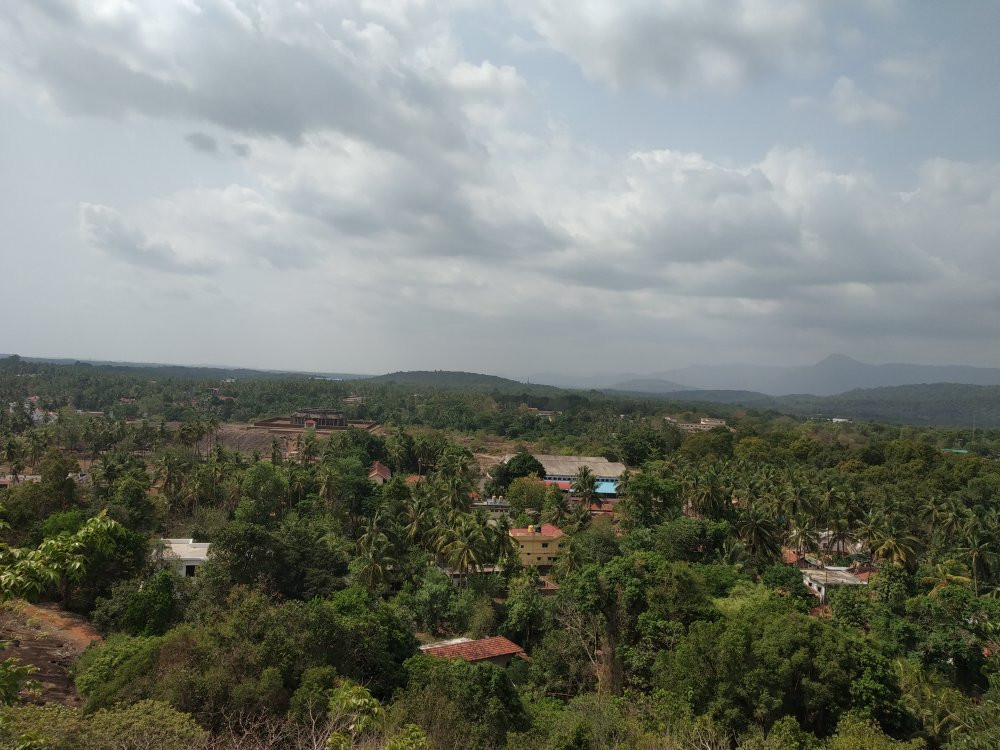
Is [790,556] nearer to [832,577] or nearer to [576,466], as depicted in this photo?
[832,577]

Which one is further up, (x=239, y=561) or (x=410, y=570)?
(x=239, y=561)

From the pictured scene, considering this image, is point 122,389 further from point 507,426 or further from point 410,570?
point 410,570

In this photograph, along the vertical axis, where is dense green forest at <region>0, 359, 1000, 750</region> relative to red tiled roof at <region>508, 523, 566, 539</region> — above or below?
above

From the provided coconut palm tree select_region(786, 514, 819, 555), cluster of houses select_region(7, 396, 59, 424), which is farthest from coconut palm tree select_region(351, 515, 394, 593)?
cluster of houses select_region(7, 396, 59, 424)

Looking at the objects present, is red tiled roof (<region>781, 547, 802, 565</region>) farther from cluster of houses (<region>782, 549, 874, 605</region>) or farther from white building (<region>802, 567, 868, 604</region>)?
white building (<region>802, 567, 868, 604</region>)

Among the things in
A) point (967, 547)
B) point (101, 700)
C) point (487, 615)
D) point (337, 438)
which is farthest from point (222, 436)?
point (967, 547)

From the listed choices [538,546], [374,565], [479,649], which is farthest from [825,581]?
[374,565]

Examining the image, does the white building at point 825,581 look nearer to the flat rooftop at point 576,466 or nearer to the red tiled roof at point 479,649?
the red tiled roof at point 479,649
